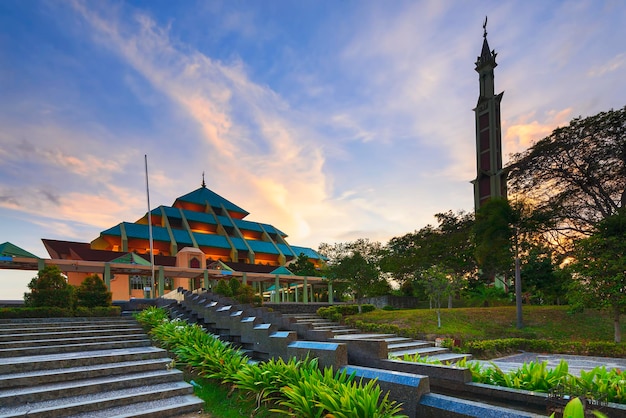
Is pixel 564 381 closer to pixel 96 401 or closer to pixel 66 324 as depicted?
pixel 96 401

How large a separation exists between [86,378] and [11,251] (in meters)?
18.7

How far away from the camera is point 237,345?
10.4 m

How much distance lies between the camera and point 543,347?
13578 millimetres

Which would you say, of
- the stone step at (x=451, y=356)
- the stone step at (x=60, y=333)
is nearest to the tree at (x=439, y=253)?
the stone step at (x=451, y=356)

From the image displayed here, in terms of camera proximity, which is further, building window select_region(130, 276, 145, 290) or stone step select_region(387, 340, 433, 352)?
building window select_region(130, 276, 145, 290)

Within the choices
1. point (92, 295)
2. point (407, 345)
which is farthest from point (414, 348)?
point (92, 295)

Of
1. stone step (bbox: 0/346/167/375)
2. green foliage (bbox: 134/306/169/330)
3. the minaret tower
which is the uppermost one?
the minaret tower

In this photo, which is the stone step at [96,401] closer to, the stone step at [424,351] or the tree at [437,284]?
the stone step at [424,351]

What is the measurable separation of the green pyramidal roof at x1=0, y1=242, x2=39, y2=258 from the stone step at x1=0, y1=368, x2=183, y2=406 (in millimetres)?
18625

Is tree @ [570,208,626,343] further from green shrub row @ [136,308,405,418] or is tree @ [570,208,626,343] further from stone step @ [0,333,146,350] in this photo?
stone step @ [0,333,146,350]

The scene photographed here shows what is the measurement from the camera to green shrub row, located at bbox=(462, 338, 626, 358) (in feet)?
40.6

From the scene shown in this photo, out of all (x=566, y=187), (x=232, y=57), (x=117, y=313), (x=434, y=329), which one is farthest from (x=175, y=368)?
(x=566, y=187)

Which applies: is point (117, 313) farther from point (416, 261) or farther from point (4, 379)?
point (416, 261)

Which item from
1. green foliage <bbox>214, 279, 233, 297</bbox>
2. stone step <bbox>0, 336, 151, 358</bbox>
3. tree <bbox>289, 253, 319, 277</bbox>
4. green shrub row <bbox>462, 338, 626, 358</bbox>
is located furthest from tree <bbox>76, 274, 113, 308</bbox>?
tree <bbox>289, 253, 319, 277</bbox>
